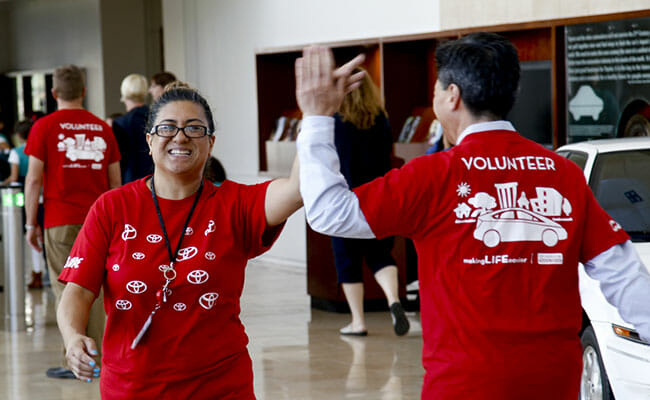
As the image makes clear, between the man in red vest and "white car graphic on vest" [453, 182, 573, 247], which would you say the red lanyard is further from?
"white car graphic on vest" [453, 182, 573, 247]

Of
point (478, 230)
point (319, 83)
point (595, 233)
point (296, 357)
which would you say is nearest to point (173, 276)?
point (319, 83)

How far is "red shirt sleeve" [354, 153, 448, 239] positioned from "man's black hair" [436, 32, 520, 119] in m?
0.17

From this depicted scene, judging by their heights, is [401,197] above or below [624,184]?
above

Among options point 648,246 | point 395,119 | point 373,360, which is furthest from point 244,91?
point 648,246

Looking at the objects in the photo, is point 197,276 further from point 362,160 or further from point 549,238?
point 362,160

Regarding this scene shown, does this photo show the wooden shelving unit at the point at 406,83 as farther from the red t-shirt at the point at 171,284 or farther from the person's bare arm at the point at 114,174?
the red t-shirt at the point at 171,284

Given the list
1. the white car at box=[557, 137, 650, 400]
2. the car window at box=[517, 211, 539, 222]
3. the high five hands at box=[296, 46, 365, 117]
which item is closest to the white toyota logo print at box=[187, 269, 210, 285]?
the high five hands at box=[296, 46, 365, 117]

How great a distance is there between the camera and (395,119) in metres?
10.5

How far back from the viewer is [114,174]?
6758 mm

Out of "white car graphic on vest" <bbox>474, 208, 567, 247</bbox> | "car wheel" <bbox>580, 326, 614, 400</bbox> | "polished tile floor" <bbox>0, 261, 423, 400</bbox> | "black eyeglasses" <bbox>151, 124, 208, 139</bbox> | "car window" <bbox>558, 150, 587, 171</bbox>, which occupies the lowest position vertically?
"polished tile floor" <bbox>0, 261, 423, 400</bbox>

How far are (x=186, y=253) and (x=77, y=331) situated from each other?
1.08 feet

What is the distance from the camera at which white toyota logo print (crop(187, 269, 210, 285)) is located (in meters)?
2.77

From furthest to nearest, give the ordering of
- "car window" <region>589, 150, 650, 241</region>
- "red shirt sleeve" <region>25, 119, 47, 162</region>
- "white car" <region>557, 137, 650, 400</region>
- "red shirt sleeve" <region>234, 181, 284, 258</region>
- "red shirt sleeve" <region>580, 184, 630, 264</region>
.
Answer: "red shirt sleeve" <region>25, 119, 47, 162</region>
"car window" <region>589, 150, 650, 241</region>
"white car" <region>557, 137, 650, 400</region>
"red shirt sleeve" <region>234, 181, 284, 258</region>
"red shirt sleeve" <region>580, 184, 630, 264</region>

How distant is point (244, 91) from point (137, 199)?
10.6 metres
